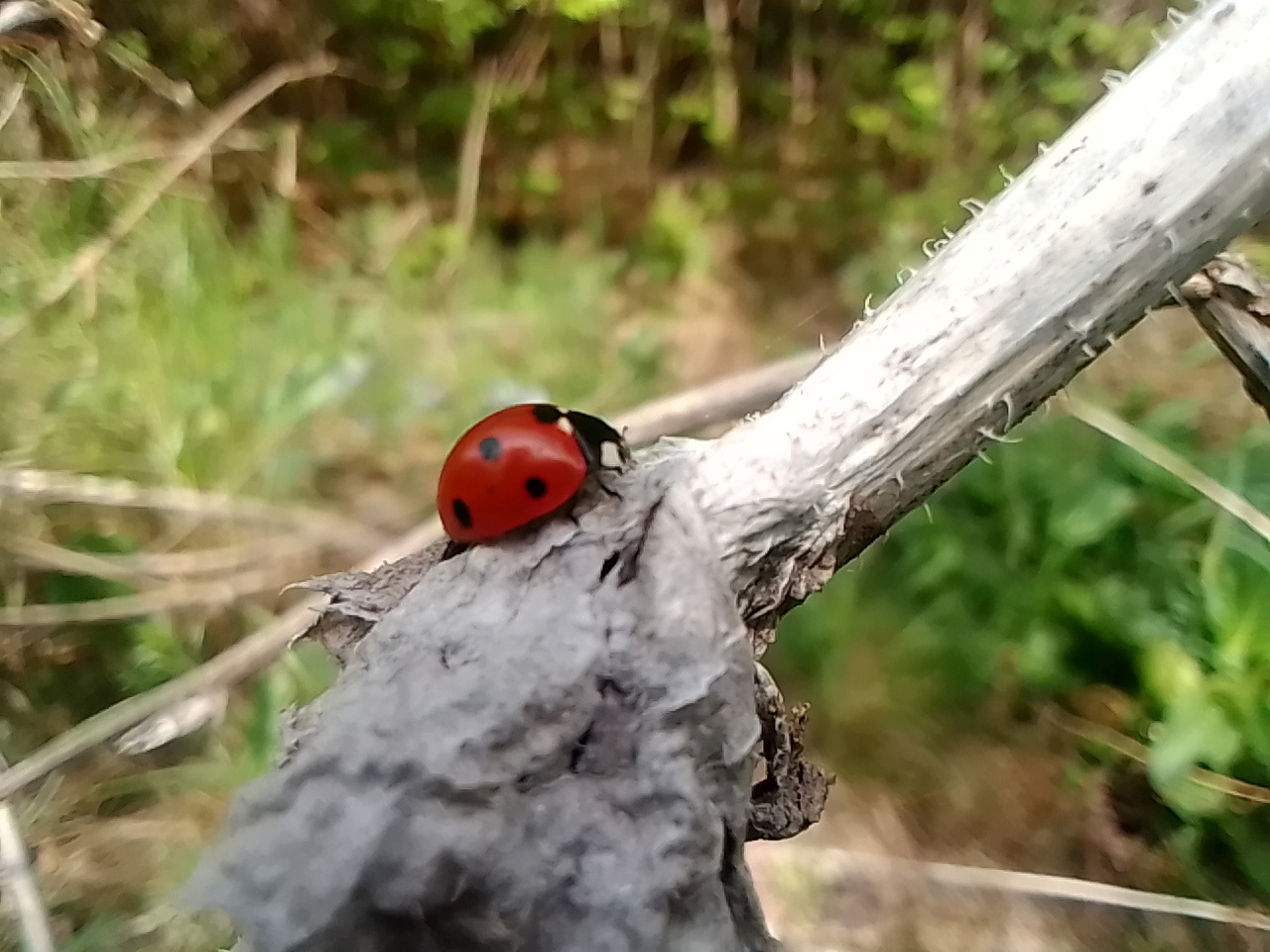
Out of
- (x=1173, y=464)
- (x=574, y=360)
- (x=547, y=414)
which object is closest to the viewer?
(x=547, y=414)

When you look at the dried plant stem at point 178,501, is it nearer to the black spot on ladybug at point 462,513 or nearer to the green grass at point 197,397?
the green grass at point 197,397

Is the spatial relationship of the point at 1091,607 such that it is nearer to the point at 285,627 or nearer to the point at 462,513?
the point at 462,513

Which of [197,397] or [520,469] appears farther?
[197,397]

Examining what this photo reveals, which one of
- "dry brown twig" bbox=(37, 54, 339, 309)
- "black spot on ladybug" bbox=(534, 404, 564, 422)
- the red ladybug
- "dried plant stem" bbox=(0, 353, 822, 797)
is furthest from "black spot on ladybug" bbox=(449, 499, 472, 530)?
"dry brown twig" bbox=(37, 54, 339, 309)

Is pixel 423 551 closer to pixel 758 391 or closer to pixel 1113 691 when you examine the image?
pixel 758 391

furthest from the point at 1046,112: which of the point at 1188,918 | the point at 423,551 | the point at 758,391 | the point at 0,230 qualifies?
the point at 0,230

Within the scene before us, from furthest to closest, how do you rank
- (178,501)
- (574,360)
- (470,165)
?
1. (470,165)
2. (574,360)
3. (178,501)

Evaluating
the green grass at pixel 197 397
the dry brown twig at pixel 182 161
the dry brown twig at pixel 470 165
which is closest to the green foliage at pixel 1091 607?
the green grass at pixel 197 397

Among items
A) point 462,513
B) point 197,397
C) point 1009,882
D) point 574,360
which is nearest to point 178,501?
point 197,397

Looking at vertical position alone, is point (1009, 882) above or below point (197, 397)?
below
